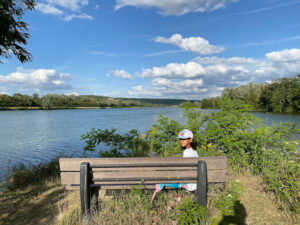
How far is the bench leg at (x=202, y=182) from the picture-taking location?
2.56 meters

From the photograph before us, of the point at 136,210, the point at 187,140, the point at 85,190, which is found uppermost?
the point at 187,140

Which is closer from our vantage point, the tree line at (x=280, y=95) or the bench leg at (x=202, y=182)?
the bench leg at (x=202, y=182)

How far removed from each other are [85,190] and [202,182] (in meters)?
1.57

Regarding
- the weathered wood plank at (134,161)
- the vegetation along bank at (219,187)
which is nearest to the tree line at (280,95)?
the vegetation along bank at (219,187)

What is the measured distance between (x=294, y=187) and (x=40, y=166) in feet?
26.2

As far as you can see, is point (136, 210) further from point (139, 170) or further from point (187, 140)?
point (187, 140)

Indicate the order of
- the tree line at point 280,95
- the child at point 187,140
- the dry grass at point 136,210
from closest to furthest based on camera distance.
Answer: the dry grass at point 136,210 < the child at point 187,140 < the tree line at point 280,95

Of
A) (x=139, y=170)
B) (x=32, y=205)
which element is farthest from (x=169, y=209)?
(x=32, y=205)

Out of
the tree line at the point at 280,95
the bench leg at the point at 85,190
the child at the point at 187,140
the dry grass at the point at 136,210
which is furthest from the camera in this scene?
the tree line at the point at 280,95

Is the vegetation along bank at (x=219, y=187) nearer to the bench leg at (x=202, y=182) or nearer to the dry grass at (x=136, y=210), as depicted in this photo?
the dry grass at (x=136, y=210)

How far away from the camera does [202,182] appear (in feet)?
8.47

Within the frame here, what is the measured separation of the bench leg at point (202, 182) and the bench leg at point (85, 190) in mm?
1487

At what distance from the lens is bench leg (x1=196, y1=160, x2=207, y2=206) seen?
256cm

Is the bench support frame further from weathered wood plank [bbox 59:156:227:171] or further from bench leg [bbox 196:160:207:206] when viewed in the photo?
weathered wood plank [bbox 59:156:227:171]
